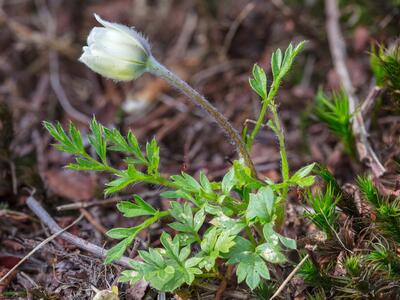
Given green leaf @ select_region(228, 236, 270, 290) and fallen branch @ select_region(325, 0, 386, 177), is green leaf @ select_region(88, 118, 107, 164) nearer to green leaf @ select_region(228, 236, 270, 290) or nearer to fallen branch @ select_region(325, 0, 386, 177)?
green leaf @ select_region(228, 236, 270, 290)

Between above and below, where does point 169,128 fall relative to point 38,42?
below

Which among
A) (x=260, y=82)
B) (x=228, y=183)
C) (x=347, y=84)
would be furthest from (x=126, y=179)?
(x=347, y=84)

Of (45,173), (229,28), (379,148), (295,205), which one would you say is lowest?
(45,173)

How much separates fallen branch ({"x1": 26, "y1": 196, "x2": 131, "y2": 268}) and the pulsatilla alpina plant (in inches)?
4.9

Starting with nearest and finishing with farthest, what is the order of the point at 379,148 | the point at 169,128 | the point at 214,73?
the point at 379,148 → the point at 169,128 → the point at 214,73

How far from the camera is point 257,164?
9.05 ft

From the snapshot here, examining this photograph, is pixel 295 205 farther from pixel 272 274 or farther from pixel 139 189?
pixel 139 189

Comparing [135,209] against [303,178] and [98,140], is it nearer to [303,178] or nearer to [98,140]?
[98,140]

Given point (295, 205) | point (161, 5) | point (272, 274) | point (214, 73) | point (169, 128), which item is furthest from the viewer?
point (161, 5)

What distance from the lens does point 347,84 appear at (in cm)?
278

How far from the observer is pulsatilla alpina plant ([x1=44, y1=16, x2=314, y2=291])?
1.65m

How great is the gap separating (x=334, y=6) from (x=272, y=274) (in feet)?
6.73

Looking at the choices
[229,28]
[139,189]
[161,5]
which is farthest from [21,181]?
[161,5]

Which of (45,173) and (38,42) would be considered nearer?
(45,173)
